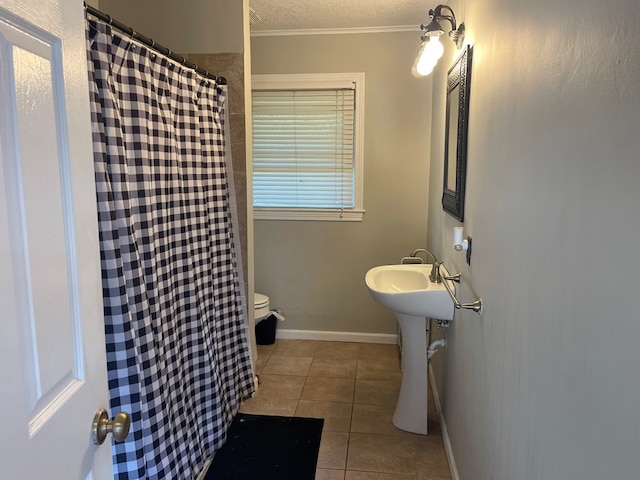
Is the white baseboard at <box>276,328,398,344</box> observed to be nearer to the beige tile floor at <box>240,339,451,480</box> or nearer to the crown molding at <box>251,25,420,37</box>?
the beige tile floor at <box>240,339,451,480</box>

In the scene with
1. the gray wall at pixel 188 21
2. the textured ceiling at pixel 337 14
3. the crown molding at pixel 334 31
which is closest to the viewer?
the gray wall at pixel 188 21

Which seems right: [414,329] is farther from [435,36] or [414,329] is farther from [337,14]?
[337,14]

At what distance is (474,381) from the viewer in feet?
5.59

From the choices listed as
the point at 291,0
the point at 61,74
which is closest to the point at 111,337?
the point at 61,74

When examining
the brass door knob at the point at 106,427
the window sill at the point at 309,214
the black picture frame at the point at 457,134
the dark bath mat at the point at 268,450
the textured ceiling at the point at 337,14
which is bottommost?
the dark bath mat at the point at 268,450

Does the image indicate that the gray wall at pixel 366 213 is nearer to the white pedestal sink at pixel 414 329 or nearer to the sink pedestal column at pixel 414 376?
the white pedestal sink at pixel 414 329

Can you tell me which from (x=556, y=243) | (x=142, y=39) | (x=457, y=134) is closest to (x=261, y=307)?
(x=457, y=134)

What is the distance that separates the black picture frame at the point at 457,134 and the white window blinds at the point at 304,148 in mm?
1029

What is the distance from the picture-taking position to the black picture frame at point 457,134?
1976 mm

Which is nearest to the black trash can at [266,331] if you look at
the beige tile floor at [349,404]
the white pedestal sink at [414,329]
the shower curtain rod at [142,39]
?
the beige tile floor at [349,404]

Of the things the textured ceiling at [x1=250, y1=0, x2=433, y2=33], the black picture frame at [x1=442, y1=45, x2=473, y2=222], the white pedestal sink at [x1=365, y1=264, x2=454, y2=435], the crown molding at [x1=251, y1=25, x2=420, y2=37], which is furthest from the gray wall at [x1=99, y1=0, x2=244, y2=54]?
the white pedestal sink at [x1=365, y1=264, x2=454, y2=435]

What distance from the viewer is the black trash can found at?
357 centimetres

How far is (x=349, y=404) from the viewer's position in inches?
107

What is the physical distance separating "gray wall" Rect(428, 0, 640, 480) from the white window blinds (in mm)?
1728
